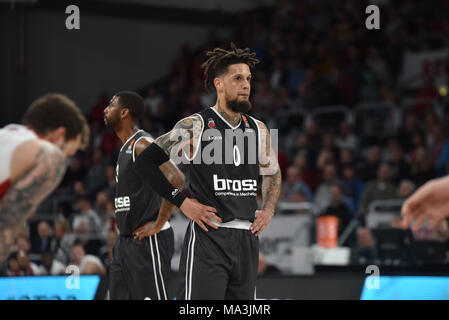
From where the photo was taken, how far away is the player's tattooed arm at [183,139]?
5.09 metres

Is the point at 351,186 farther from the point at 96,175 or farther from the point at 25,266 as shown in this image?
the point at 25,266

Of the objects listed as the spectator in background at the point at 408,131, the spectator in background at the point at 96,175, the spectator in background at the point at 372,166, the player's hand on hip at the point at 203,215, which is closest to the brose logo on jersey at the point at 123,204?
the player's hand on hip at the point at 203,215

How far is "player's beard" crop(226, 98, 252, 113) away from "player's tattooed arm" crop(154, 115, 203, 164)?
241 millimetres

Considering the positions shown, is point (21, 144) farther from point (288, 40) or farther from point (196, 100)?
point (288, 40)

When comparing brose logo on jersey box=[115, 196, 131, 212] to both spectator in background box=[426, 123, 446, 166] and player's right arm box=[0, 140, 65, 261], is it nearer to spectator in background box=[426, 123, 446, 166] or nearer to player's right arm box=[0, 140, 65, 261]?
player's right arm box=[0, 140, 65, 261]

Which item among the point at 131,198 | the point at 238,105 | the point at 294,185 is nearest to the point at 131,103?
the point at 131,198

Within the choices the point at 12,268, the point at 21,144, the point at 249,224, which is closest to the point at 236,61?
the point at 249,224

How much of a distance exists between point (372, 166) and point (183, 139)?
253 inches

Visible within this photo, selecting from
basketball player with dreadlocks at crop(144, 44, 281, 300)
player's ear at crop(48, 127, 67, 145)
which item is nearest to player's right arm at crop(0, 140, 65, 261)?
player's ear at crop(48, 127, 67, 145)

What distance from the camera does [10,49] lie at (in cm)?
1686

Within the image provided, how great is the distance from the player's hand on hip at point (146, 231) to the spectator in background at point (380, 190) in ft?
16.0

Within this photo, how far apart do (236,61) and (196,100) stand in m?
9.73

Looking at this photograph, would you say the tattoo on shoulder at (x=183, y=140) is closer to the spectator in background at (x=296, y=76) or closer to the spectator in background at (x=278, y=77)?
the spectator in background at (x=296, y=76)

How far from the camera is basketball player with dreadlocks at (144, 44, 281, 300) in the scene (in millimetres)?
4840
